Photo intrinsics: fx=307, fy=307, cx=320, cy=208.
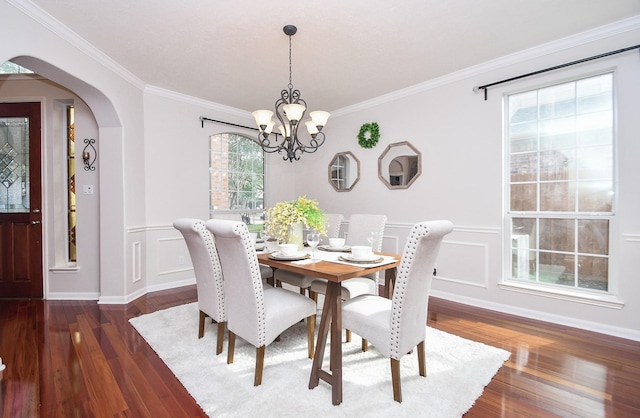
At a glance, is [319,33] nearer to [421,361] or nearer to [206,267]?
[206,267]

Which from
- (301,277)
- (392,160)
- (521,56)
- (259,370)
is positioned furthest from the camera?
(392,160)

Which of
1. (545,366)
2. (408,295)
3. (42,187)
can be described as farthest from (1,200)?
(545,366)

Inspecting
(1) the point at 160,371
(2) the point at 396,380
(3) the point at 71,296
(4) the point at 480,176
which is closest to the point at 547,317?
(4) the point at 480,176

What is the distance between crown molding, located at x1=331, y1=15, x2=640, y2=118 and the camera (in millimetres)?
2576

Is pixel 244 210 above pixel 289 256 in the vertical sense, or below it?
above

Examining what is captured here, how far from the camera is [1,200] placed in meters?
3.63

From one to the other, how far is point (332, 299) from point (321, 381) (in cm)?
54

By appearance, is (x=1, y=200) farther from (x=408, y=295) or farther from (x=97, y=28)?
(x=408, y=295)

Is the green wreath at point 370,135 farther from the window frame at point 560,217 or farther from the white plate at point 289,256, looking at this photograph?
the white plate at point 289,256

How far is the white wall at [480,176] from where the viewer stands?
2568 mm

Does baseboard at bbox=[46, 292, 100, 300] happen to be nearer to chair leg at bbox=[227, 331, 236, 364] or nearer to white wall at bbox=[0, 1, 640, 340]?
white wall at bbox=[0, 1, 640, 340]

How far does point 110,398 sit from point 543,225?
151 inches

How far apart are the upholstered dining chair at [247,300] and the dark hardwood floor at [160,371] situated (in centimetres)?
46

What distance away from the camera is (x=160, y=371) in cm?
208
